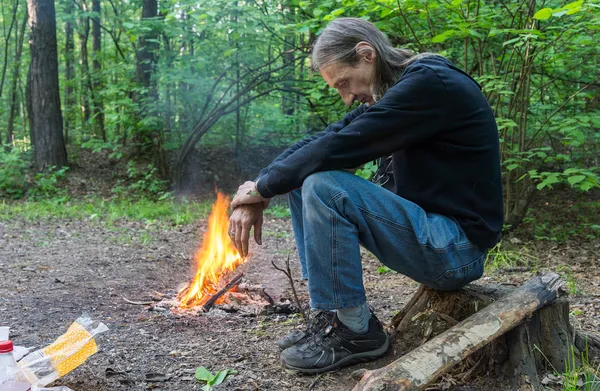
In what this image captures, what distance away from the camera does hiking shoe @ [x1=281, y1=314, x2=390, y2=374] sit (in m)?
2.35

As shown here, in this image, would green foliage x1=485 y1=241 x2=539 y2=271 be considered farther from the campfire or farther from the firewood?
the firewood

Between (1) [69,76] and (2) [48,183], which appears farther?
(1) [69,76]

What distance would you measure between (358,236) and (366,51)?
0.89m

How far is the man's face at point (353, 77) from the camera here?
250 cm

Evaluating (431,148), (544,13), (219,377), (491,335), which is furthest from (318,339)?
(544,13)

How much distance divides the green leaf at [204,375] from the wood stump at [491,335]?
0.84 m

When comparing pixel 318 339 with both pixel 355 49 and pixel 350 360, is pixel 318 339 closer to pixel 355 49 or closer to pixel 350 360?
pixel 350 360

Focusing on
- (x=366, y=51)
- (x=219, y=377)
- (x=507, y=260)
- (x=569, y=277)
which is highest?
(x=366, y=51)

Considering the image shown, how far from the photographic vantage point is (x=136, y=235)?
6465 millimetres

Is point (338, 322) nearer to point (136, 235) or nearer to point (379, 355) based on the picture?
point (379, 355)

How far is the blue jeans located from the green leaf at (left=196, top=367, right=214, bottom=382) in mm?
589

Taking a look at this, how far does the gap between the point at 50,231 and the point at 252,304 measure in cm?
414

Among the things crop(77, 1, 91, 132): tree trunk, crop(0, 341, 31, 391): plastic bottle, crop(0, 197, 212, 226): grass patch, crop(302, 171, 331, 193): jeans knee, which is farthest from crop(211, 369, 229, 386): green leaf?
crop(77, 1, 91, 132): tree trunk

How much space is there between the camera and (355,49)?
245 cm
